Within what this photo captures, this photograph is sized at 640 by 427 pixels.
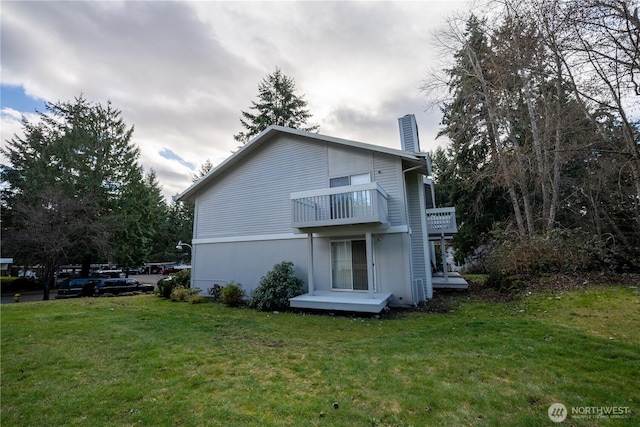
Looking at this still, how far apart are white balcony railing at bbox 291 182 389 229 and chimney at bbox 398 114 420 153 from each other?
12.2 feet

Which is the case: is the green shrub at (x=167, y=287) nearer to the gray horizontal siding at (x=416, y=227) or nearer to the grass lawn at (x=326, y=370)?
the grass lawn at (x=326, y=370)

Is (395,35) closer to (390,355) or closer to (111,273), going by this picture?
(390,355)

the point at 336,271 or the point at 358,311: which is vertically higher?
the point at 336,271

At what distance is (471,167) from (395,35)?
37.4 ft

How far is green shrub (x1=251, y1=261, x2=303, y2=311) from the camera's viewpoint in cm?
1005

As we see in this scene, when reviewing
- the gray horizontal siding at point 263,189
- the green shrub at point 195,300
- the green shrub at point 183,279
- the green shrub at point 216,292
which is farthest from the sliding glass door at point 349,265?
the green shrub at point 183,279

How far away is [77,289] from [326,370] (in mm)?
20281

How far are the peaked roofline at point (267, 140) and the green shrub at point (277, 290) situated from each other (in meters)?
5.28

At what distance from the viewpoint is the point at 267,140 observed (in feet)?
42.7

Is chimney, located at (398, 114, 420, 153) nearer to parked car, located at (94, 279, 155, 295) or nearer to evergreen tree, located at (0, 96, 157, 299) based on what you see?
evergreen tree, located at (0, 96, 157, 299)

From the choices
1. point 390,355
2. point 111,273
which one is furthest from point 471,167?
point 111,273

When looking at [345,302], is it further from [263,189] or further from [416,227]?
[263,189]

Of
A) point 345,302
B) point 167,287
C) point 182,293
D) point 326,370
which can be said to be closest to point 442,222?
point 345,302

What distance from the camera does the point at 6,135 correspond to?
923 inches
